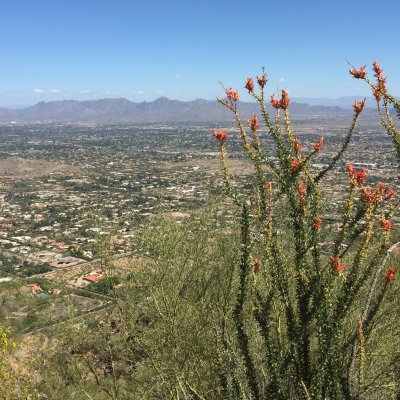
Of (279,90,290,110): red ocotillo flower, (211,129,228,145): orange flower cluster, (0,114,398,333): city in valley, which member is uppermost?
(279,90,290,110): red ocotillo flower

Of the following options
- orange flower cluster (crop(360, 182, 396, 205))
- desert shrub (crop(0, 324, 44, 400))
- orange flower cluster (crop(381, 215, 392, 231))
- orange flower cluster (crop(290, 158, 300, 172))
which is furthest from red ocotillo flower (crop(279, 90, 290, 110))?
desert shrub (crop(0, 324, 44, 400))

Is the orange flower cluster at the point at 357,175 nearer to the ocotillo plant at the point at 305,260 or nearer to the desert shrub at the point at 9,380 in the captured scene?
the ocotillo plant at the point at 305,260

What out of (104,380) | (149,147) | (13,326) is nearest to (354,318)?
(104,380)

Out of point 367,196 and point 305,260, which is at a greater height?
point 367,196

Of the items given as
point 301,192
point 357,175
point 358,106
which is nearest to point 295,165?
point 301,192

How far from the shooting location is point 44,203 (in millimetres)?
75000

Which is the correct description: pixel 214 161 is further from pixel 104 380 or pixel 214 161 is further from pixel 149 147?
pixel 104 380

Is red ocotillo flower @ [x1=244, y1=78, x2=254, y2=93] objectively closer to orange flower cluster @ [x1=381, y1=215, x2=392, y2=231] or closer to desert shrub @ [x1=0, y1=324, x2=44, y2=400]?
orange flower cluster @ [x1=381, y1=215, x2=392, y2=231]

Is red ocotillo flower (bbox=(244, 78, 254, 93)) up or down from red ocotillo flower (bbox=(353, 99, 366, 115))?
up

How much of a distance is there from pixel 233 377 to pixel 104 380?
973 centimetres

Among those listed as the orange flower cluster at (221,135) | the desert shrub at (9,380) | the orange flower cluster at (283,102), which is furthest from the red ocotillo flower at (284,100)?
the desert shrub at (9,380)

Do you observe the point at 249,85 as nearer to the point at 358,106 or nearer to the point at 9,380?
the point at 358,106

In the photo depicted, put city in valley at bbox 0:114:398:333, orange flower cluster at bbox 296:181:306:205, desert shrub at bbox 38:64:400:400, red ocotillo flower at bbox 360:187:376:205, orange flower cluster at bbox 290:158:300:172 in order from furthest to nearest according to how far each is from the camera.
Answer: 1. city in valley at bbox 0:114:398:333
2. orange flower cluster at bbox 296:181:306:205
3. orange flower cluster at bbox 290:158:300:172
4. desert shrub at bbox 38:64:400:400
5. red ocotillo flower at bbox 360:187:376:205

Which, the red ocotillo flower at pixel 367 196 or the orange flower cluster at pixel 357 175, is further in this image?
the red ocotillo flower at pixel 367 196
